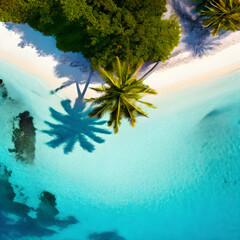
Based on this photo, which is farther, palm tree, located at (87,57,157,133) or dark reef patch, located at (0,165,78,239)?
dark reef patch, located at (0,165,78,239)

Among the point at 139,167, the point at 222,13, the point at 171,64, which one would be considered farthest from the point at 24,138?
the point at 222,13

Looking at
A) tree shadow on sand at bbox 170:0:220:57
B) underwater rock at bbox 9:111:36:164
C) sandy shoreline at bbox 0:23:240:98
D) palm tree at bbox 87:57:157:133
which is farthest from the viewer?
underwater rock at bbox 9:111:36:164

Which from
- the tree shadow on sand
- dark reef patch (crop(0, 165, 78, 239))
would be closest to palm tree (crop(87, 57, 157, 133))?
the tree shadow on sand

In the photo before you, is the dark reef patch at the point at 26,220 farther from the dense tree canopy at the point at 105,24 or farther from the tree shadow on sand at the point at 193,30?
the tree shadow on sand at the point at 193,30

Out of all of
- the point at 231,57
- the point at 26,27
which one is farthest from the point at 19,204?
the point at 231,57

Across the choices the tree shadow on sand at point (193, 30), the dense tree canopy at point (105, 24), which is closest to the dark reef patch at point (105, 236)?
the dense tree canopy at point (105, 24)

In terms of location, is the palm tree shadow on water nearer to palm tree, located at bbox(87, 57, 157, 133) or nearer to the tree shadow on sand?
palm tree, located at bbox(87, 57, 157, 133)
